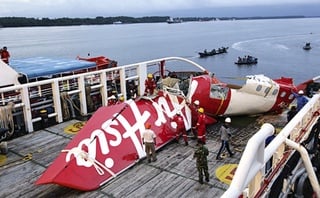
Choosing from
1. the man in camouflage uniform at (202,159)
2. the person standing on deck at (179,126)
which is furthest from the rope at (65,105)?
the man in camouflage uniform at (202,159)

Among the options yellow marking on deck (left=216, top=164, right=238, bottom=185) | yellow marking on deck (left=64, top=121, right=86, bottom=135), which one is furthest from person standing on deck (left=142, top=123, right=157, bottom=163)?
yellow marking on deck (left=64, top=121, right=86, bottom=135)

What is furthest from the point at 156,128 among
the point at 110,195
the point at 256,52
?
the point at 256,52

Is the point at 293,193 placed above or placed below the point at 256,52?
above

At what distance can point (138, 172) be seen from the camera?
345 inches

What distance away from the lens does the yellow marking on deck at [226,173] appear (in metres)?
8.36

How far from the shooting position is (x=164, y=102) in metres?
11.5

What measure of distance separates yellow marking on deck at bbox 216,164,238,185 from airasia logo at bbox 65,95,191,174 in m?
2.13

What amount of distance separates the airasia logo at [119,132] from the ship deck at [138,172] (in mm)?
616

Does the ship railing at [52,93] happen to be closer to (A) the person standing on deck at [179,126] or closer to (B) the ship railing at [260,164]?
(A) the person standing on deck at [179,126]

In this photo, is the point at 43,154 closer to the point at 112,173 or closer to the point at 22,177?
the point at 22,177

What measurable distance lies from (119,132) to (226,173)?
9.99ft

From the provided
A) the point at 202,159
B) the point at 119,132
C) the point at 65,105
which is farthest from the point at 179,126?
the point at 65,105

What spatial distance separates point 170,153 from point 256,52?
7596 centimetres

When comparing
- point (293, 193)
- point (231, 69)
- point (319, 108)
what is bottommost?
point (231, 69)
